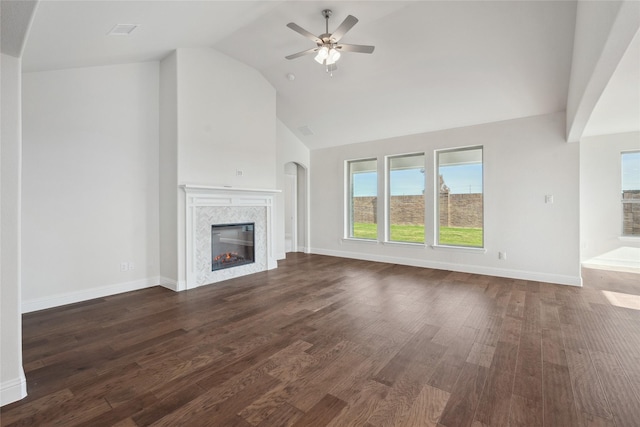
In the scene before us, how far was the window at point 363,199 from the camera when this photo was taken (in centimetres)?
681

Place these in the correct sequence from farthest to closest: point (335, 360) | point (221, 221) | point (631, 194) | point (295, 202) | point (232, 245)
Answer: point (295, 202), point (631, 194), point (232, 245), point (221, 221), point (335, 360)

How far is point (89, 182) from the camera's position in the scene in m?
3.81

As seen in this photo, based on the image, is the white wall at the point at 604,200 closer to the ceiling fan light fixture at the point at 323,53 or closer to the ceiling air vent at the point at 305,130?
the ceiling air vent at the point at 305,130

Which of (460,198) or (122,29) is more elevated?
(122,29)

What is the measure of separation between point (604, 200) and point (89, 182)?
30.2 ft

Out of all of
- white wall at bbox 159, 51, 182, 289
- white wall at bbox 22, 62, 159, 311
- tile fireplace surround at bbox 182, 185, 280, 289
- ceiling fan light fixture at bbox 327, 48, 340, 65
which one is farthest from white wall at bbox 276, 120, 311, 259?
ceiling fan light fixture at bbox 327, 48, 340, 65

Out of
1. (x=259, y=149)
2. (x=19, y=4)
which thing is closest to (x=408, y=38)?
(x=259, y=149)

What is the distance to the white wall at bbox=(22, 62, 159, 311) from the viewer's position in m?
3.40

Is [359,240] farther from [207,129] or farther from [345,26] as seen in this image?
[345,26]

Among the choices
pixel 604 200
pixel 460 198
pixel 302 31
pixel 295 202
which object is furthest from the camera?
pixel 295 202

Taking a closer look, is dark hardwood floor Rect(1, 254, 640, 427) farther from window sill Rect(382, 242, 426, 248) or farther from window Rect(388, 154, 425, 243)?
window Rect(388, 154, 425, 243)

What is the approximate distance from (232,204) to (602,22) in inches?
185

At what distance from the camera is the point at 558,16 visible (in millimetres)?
3297

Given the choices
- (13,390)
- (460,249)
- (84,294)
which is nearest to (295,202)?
(460,249)
